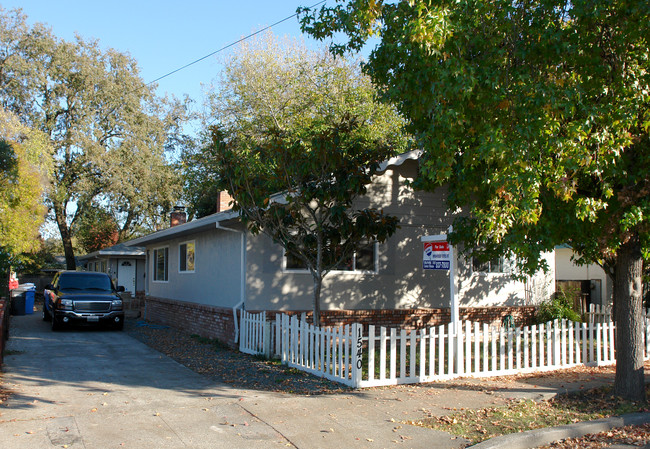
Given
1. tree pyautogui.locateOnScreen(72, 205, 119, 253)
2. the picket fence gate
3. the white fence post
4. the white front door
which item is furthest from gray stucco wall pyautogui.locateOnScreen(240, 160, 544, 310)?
tree pyautogui.locateOnScreen(72, 205, 119, 253)

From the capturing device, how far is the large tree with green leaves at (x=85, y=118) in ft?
116

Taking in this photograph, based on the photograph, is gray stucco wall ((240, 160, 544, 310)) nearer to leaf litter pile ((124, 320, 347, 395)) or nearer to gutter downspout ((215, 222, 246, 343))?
gutter downspout ((215, 222, 246, 343))

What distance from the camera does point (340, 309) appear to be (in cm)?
1349

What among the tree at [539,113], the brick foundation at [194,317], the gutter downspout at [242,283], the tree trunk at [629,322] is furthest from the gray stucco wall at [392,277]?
the tree trunk at [629,322]

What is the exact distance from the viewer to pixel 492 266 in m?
15.9

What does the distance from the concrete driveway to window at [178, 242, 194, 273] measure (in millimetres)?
6267

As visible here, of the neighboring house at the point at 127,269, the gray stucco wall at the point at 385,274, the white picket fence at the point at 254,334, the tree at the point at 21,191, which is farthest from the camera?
the neighboring house at the point at 127,269

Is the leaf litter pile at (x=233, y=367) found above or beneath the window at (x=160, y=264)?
beneath

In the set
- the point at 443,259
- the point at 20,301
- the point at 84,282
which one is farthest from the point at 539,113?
the point at 20,301

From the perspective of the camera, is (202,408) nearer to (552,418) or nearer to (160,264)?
(552,418)

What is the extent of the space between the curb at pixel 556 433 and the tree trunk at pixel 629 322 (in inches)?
35.4

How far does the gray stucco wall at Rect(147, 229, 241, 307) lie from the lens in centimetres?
1355

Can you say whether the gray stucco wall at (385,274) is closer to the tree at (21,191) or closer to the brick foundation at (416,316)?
the brick foundation at (416,316)

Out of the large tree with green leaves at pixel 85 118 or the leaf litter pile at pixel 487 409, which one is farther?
the large tree with green leaves at pixel 85 118
